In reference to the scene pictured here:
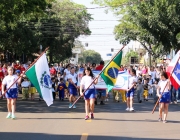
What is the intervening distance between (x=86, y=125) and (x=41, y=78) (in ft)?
8.66

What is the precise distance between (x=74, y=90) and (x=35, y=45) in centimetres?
3332

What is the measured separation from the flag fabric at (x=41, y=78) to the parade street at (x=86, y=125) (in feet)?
2.45

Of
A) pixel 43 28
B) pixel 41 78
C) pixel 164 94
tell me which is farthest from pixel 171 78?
pixel 43 28

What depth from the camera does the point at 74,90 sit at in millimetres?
18906

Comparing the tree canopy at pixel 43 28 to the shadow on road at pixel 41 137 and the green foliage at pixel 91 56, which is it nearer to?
the shadow on road at pixel 41 137

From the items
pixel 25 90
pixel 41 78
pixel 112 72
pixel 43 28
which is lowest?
pixel 25 90

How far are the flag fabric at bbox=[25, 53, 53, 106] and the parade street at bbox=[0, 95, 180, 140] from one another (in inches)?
29.4

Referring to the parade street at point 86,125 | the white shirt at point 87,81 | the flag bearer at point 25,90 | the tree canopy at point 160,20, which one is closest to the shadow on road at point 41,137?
the parade street at point 86,125

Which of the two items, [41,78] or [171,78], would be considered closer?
[171,78]

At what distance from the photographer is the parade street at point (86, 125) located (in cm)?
1186

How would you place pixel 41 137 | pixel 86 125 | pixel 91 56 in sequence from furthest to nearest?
pixel 91 56
pixel 86 125
pixel 41 137

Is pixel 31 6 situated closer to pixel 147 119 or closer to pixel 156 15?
pixel 156 15

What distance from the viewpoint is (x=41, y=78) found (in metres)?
15.6

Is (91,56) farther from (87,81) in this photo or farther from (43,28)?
(87,81)
